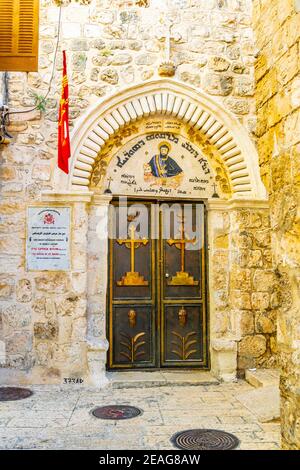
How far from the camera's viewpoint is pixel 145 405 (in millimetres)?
4590

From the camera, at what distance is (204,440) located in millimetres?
3672

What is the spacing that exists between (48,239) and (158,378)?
6.65 ft

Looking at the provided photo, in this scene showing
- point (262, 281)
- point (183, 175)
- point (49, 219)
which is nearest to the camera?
point (49, 219)

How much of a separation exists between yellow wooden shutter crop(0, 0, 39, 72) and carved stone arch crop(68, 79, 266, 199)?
1.00 metres

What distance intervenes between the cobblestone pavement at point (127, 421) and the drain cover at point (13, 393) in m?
0.10

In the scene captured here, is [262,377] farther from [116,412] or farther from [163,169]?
[163,169]

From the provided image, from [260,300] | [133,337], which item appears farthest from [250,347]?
[133,337]

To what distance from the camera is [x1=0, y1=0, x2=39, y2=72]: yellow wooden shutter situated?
5.57m

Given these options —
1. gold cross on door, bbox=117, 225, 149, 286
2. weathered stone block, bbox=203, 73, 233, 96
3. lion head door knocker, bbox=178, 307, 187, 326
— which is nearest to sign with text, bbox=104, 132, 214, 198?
gold cross on door, bbox=117, 225, 149, 286

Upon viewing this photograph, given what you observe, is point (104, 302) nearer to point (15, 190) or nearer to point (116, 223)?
point (116, 223)

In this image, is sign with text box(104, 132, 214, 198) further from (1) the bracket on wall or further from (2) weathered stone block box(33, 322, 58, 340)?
(2) weathered stone block box(33, 322, 58, 340)

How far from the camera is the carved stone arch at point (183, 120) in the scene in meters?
5.54

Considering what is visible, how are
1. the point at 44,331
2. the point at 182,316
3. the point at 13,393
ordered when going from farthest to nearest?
the point at 182,316 → the point at 44,331 → the point at 13,393
